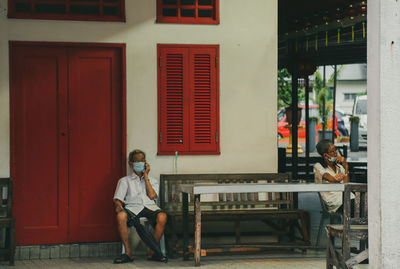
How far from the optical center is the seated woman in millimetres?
7809

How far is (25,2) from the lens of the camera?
7.58 metres

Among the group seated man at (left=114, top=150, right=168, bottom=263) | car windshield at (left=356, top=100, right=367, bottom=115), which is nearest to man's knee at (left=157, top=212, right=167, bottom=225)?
seated man at (left=114, top=150, right=168, bottom=263)

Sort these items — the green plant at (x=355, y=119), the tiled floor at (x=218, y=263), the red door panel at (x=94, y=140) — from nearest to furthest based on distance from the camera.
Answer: the tiled floor at (x=218, y=263) → the red door panel at (x=94, y=140) → the green plant at (x=355, y=119)

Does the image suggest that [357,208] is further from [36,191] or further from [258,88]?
[36,191]

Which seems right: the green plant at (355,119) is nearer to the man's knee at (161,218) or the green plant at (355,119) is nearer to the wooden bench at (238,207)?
the wooden bench at (238,207)

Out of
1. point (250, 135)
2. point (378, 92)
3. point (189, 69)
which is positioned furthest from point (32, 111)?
point (378, 92)

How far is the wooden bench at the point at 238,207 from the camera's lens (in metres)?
7.53

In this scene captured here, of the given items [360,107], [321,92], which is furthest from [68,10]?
[360,107]

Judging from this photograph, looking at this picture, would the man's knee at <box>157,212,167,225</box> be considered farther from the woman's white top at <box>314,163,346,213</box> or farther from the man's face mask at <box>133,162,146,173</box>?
the woman's white top at <box>314,163,346,213</box>

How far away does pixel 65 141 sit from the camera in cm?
766

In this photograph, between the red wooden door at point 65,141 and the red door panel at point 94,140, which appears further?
the red door panel at point 94,140

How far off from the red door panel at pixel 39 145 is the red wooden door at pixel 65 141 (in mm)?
11

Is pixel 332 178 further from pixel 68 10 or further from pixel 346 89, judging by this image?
pixel 346 89

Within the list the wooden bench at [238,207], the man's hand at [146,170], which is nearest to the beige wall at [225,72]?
the wooden bench at [238,207]
